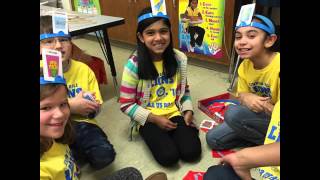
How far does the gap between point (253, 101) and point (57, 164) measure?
2.95ft

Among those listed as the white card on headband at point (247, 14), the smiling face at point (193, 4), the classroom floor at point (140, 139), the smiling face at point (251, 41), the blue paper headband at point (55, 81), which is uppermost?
the smiling face at point (193, 4)

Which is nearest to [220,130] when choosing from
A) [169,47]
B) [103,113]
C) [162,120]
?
[162,120]

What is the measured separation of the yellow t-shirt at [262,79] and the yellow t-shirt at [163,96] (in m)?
0.37

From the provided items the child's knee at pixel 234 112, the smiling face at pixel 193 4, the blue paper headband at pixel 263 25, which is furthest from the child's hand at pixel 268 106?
the smiling face at pixel 193 4

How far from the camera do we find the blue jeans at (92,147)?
4.63 ft

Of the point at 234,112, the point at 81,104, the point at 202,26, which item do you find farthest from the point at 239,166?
the point at 202,26

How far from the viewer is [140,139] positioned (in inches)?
66.9

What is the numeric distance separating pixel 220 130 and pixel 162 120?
315mm

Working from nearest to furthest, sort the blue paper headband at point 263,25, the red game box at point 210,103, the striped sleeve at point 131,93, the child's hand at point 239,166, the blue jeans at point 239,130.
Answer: the child's hand at point 239,166
the blue paper headband at point 263,25
the blue jeans at point 239,130
the striped sleeve at point 131,93
the red game box at point 210,103

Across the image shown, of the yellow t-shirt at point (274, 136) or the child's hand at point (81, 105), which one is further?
the child's hand at point (81, 105)

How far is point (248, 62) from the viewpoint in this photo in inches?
56.5

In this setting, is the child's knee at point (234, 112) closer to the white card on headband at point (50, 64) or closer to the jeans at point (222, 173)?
the jeans at point (222, 173)

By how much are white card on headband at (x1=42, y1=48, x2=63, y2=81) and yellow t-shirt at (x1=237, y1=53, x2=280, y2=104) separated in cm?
89
